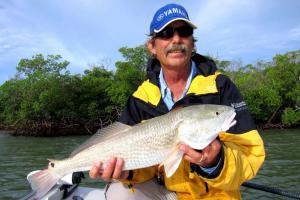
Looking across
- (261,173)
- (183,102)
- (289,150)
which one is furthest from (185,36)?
(289,150)

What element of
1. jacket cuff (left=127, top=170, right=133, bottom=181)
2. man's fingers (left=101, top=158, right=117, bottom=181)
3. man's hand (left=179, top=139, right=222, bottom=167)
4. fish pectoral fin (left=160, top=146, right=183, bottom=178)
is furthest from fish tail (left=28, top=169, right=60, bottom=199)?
man's hand (left=179, top=139, right=222, bottom=167)

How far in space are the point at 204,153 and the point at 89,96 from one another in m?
36.3

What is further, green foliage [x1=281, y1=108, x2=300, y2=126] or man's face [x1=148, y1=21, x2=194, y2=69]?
green foliage [x1=281, y1=108, x2=300, y2=126]

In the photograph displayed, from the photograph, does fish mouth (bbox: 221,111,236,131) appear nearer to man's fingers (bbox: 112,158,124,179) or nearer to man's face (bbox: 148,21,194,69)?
man's fingers (bbox: 112,158,124,179)

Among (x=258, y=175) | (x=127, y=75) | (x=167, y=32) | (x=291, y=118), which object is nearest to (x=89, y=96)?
(x=127, y=75)

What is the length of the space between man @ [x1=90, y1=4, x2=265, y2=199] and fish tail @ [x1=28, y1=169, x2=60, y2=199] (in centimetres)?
34

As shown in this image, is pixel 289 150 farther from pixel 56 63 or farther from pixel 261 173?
pixel 56 63

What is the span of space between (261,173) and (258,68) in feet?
119

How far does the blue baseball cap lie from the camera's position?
3711 mm

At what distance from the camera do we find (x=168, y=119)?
2.90 m

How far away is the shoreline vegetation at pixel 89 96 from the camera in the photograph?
3625 centimetres

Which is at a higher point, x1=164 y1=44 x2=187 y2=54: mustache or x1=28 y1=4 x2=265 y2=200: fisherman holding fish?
x1=164 y1=44 x2=187 y2=54: mustache

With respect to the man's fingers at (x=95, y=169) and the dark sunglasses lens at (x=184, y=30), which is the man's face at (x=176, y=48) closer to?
the dark sunglasses lens at (x=184, y=30)

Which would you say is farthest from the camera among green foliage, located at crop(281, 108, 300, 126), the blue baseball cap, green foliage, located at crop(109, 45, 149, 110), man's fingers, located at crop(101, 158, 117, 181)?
green foliage, located at crop(109, 45, 149, 110)
